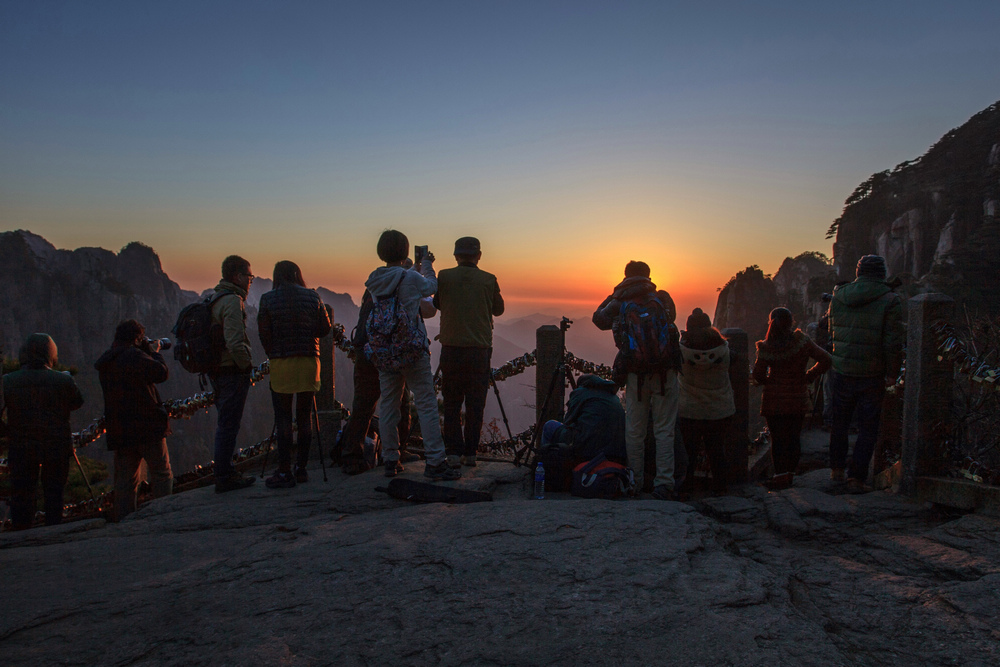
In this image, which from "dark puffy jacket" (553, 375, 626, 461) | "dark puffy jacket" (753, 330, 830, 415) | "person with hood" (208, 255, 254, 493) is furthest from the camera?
"dark puffy jacket" (753, 330, 830, 415)

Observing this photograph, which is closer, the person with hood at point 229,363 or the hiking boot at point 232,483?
the person with hood at point 229,363

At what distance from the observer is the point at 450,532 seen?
3.74 meters

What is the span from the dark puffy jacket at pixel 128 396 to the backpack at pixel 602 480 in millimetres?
4481

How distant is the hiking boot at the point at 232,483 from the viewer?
5.46 metres

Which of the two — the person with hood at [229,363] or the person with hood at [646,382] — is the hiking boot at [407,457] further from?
the person with hood at [646,382]

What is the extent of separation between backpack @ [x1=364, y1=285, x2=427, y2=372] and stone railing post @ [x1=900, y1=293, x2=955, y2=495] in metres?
4.32

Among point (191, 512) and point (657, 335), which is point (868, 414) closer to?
point (657, 335)

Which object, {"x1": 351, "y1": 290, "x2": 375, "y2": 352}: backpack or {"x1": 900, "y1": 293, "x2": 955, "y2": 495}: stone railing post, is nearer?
{"x1": 900, "y1": 293, "x2": 955, "y2": 495}: stone railing post

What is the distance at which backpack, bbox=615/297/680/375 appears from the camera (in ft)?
16.3

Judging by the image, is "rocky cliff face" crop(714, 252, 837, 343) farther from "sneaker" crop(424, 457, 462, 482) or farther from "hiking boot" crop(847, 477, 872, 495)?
"sneaker" crop(424, 457, 462, 482)

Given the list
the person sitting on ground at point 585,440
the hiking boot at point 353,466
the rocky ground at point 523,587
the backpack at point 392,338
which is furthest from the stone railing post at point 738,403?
the hiking boot at point 353,466

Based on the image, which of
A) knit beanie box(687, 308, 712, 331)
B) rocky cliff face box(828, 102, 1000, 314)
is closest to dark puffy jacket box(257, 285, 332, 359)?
knit beanie box(687, 308, 712, 331)

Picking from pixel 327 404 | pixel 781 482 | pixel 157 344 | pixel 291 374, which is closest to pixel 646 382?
pixel 781 482

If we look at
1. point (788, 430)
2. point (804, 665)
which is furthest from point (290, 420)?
point (788, 430)
